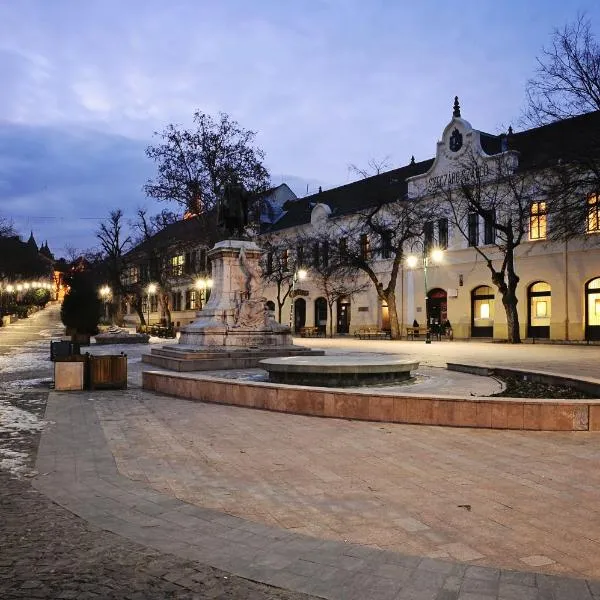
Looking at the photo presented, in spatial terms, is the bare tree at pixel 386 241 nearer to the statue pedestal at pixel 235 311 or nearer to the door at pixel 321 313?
the door at pixel 321 313

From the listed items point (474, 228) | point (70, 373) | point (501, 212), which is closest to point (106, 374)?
point (70, 373)

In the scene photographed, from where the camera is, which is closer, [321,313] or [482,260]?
[482,260]

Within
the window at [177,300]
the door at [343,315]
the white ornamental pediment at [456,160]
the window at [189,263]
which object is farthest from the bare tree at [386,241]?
the window at [177,300]

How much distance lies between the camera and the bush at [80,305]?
1429 inches

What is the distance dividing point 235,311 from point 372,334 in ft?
71.5

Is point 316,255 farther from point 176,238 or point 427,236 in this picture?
point 176,238

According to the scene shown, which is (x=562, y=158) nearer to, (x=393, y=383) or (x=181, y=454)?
(x=393, y=383)

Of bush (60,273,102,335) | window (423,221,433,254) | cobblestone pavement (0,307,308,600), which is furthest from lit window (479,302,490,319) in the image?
cobblestone pavement (0,307,308,600)

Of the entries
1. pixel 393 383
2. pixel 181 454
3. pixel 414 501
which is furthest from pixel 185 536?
pixel 393 383

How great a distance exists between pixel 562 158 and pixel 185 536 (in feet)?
80.6

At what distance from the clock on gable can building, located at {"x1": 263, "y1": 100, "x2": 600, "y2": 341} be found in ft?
0.21

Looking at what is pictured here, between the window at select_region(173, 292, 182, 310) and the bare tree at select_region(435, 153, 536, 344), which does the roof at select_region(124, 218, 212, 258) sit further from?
the bare tree at select_region(435, 153, 536, 344)

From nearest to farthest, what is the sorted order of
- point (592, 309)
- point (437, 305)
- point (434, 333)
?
point (592, 309)
point (434, 333)
point (437, 305)

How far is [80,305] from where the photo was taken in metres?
36.4
